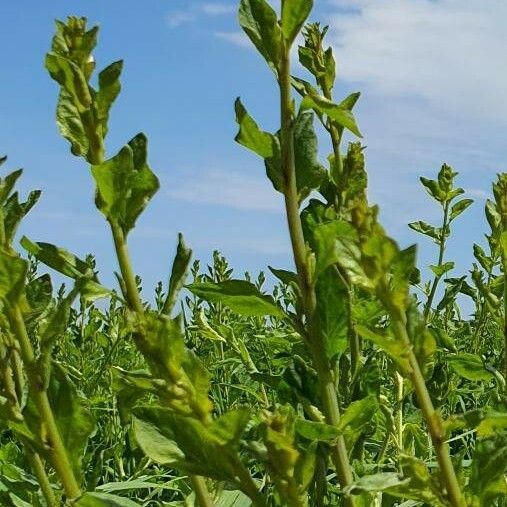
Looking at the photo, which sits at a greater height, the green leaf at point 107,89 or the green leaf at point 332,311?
the green leaf at point 107,89

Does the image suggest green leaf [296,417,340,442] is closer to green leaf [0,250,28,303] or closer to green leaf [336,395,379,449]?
green leaf [336,395,379,449]

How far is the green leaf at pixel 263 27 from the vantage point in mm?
1070

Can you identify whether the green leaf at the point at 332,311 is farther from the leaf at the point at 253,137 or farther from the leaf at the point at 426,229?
the leaf at the point at 426,229

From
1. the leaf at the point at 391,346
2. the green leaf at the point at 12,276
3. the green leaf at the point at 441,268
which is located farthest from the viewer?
the green leaf at the point at 441,268

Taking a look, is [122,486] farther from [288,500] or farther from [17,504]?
[288,500]

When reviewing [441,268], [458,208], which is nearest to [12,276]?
[441,268]

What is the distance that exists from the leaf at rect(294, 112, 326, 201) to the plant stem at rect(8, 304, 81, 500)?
1.12ft

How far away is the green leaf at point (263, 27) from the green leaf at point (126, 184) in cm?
16

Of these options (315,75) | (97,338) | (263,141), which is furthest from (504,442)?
(97,338)

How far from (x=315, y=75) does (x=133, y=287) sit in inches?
22.1

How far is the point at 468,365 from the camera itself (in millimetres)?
1704

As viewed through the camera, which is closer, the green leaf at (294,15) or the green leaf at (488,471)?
the green leaf at (488,471)

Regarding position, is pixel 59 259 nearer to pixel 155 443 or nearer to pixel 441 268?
pixel 155 443

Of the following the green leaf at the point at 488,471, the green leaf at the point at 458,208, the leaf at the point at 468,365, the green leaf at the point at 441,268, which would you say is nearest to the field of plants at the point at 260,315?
the green leaf at the point at 488,471
